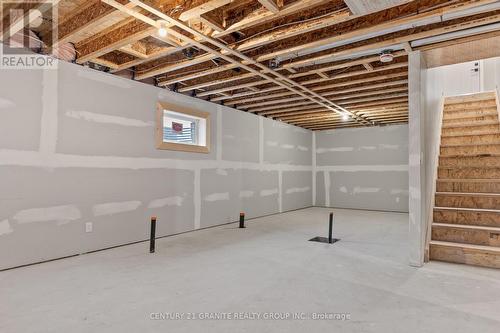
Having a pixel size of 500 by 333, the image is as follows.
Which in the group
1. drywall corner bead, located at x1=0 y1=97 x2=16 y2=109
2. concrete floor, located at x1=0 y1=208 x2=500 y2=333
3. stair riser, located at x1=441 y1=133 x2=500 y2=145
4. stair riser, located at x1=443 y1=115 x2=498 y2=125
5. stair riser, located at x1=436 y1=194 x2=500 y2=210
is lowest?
concrete floor, located at x1=0 y1=208 x2=500 y2=333

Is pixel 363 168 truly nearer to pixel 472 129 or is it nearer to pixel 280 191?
pixel 280 191

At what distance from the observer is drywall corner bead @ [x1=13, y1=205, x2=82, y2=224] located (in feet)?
11.6

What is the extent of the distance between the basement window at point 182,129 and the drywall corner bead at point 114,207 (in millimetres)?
1051

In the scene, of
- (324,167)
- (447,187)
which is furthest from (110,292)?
(324,167)

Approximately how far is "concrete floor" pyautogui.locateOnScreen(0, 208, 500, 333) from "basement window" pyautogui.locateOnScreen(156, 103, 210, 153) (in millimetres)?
1874

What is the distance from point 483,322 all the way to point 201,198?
459cm

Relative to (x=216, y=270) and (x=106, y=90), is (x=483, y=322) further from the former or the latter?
(x=106, y=90)

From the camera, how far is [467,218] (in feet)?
12.9

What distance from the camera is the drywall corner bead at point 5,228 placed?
11.1 feet

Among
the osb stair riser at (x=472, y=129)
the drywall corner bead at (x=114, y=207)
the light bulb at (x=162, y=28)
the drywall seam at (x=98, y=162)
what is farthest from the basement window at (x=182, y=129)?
the osb stair riser at (x=472, y=129)

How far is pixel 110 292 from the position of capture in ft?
8.96

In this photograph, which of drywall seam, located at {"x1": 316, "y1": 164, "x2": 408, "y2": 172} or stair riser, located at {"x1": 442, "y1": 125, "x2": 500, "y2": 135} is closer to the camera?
stair riser, located at {"x1": 442, "y1": 125, "x2": 500, "y2": 135}

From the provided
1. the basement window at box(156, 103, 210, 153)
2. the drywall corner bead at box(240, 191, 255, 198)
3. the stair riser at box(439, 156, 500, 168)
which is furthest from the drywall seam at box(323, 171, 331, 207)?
the basement window at box(156, 103, 210, 153)

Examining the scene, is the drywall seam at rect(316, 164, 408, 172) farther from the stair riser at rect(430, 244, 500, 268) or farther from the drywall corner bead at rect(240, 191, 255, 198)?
the stair riser at rect(430, 244, 500, 268)
